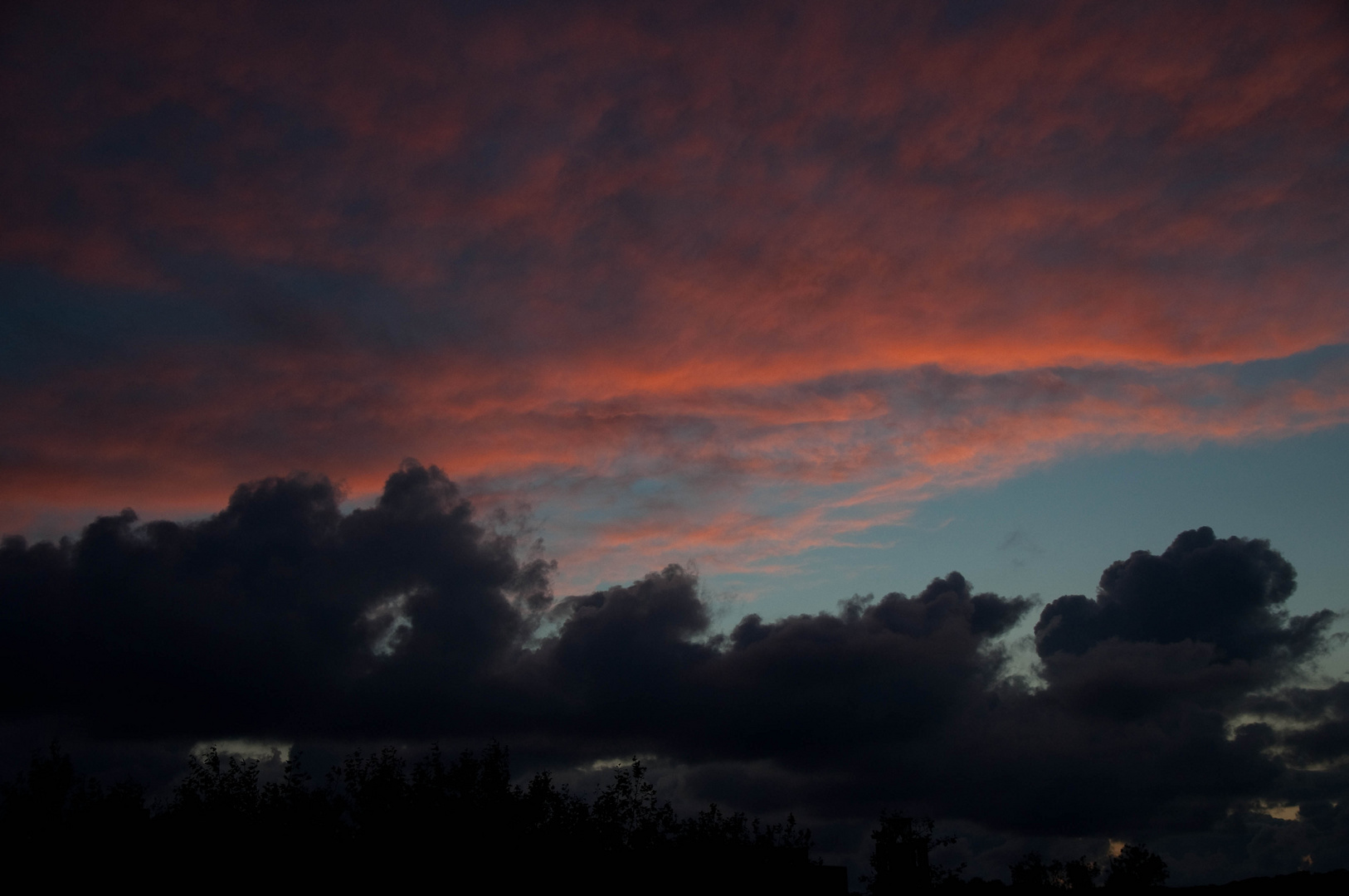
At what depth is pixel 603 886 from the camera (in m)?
53.7

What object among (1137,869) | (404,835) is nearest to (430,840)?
(404,835)

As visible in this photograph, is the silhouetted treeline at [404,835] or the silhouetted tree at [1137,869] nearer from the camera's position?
the silhouetted treeline at [404,835]

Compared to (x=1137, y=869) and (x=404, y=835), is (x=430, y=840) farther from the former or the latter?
(x=1137, y=869)

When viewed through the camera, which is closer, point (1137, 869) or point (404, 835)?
point (404, 835)

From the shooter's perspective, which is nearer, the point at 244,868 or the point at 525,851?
the point at 244,868

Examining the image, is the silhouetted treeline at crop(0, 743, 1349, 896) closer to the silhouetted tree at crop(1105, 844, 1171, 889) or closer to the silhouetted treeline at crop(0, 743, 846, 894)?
the silhouetted treeline at crop(0, 743, 846, 894)

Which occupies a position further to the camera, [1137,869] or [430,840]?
[1137,869]

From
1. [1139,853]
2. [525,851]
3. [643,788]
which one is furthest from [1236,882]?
[1139,853]

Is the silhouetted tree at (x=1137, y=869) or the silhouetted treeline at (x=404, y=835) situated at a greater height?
the silhouetted treeline at (x=404, y=835)

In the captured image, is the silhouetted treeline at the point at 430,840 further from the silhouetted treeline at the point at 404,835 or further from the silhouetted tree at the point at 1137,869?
the silhouetted tree at the point at 1137,869

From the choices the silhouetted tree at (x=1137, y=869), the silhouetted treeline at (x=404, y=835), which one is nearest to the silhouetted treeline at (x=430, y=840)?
the silhouetted treeline at (x=404, y=835)

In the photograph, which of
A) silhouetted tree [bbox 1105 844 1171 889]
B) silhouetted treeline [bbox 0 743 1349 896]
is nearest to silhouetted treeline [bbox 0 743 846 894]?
silhouetted treeline [bbox 0 743 1349 896]

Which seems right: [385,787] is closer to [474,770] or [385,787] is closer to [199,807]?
[474,770]

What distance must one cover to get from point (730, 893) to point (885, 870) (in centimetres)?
3382
